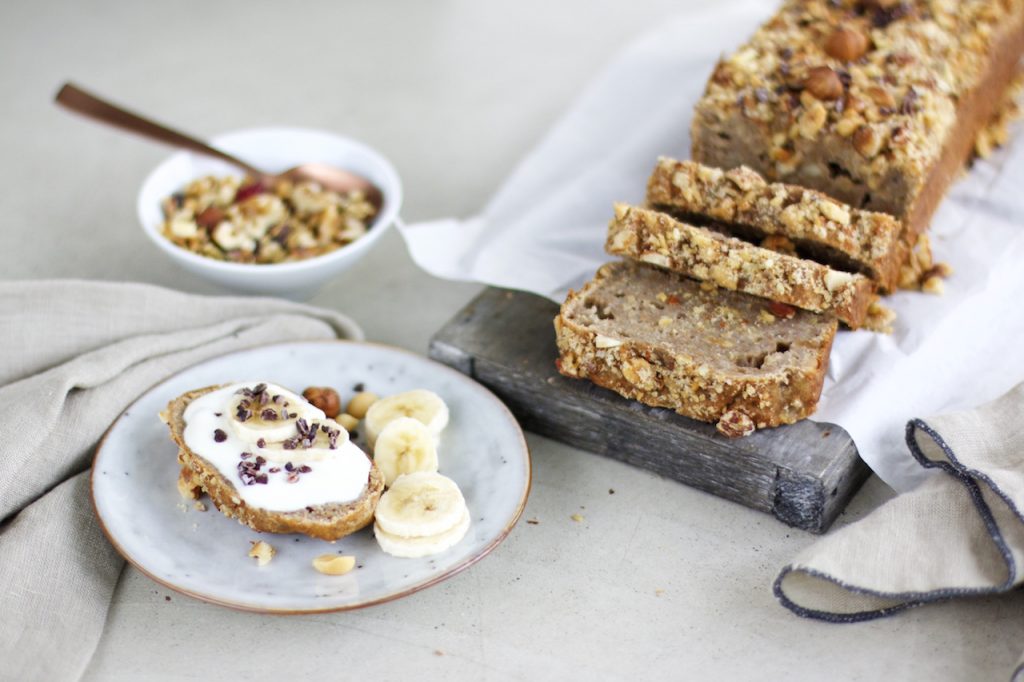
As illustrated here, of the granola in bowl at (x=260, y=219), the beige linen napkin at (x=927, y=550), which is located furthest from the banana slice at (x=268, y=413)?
the beige linen napkin at (x=927, y=550)

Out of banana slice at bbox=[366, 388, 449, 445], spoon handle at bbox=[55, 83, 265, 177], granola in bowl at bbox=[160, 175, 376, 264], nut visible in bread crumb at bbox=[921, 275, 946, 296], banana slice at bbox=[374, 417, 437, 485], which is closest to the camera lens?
banana slice at bbox=[374, 417, 437, 485]

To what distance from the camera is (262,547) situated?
2.42 metres

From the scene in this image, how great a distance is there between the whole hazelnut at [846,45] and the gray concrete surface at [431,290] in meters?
1.26

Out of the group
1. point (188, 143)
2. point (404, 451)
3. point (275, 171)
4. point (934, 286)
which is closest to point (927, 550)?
point (934, 286)

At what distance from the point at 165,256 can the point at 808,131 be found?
2020mm

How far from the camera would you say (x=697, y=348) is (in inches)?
110

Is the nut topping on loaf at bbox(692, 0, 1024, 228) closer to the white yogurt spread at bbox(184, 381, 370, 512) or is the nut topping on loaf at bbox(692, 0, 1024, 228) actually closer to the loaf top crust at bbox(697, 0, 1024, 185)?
the loaf top crust at bbox(697, 0, 1024, 185)

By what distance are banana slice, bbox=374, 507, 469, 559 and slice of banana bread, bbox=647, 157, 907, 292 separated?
113 cm

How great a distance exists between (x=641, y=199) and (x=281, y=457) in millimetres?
1655

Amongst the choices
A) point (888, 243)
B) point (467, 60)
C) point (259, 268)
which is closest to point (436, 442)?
point (259, 268)

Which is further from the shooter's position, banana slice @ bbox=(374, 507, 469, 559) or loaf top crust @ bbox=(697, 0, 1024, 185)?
loaf top crust @ bbox=(697, 0, 1024, 185)

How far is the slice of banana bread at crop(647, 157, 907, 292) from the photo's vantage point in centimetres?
289

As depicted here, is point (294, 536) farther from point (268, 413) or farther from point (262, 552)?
point (268, 413)

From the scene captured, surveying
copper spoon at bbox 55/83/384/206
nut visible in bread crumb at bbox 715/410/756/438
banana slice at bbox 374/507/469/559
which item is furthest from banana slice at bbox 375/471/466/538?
copper spoon at bbox 55/83/384/206
